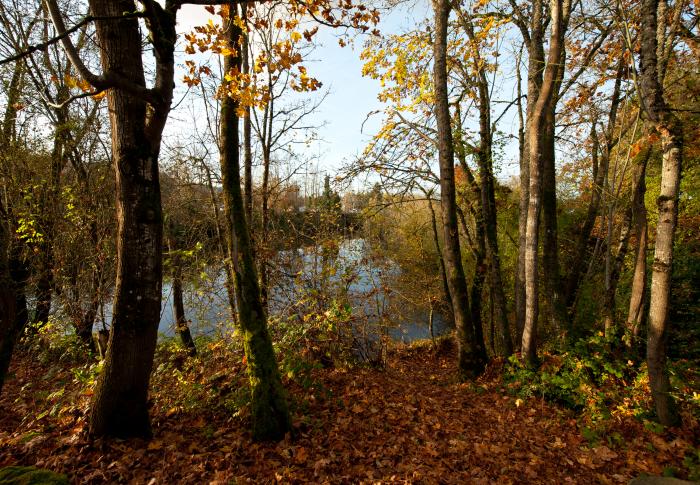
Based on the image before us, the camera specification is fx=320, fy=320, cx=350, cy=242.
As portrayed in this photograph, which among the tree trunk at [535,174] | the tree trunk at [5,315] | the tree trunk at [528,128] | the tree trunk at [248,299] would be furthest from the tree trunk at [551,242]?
the tree trunk at [5,315]

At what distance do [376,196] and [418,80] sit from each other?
302 cm

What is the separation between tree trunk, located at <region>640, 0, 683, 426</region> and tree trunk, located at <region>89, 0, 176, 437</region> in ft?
16.8

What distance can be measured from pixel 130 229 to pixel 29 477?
7.10ft

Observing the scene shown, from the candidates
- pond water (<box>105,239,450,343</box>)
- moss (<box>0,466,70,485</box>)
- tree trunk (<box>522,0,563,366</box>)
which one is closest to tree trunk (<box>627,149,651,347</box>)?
tree trunk (<box>522,0,563,366</box>)

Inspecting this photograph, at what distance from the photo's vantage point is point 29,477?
257 cm

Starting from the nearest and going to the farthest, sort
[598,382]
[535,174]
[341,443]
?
1. [341,443]
2. [598,382]
3. [535,174]

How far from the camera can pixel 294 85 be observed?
13.5ft

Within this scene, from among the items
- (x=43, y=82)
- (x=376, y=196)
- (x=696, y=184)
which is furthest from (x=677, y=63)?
(x=43, y=82)

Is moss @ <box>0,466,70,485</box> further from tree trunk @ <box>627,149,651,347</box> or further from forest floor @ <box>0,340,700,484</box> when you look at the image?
tree trunk @ <box>627,149,651,347</box>

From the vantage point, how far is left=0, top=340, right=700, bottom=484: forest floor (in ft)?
10.5

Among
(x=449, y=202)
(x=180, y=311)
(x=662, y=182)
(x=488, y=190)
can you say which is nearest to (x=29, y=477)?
(x=449, y=202)

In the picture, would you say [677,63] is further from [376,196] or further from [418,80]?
[376,196]

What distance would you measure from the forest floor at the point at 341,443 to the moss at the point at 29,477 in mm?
→ 301

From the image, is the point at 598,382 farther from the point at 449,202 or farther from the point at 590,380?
the point at 449,202
